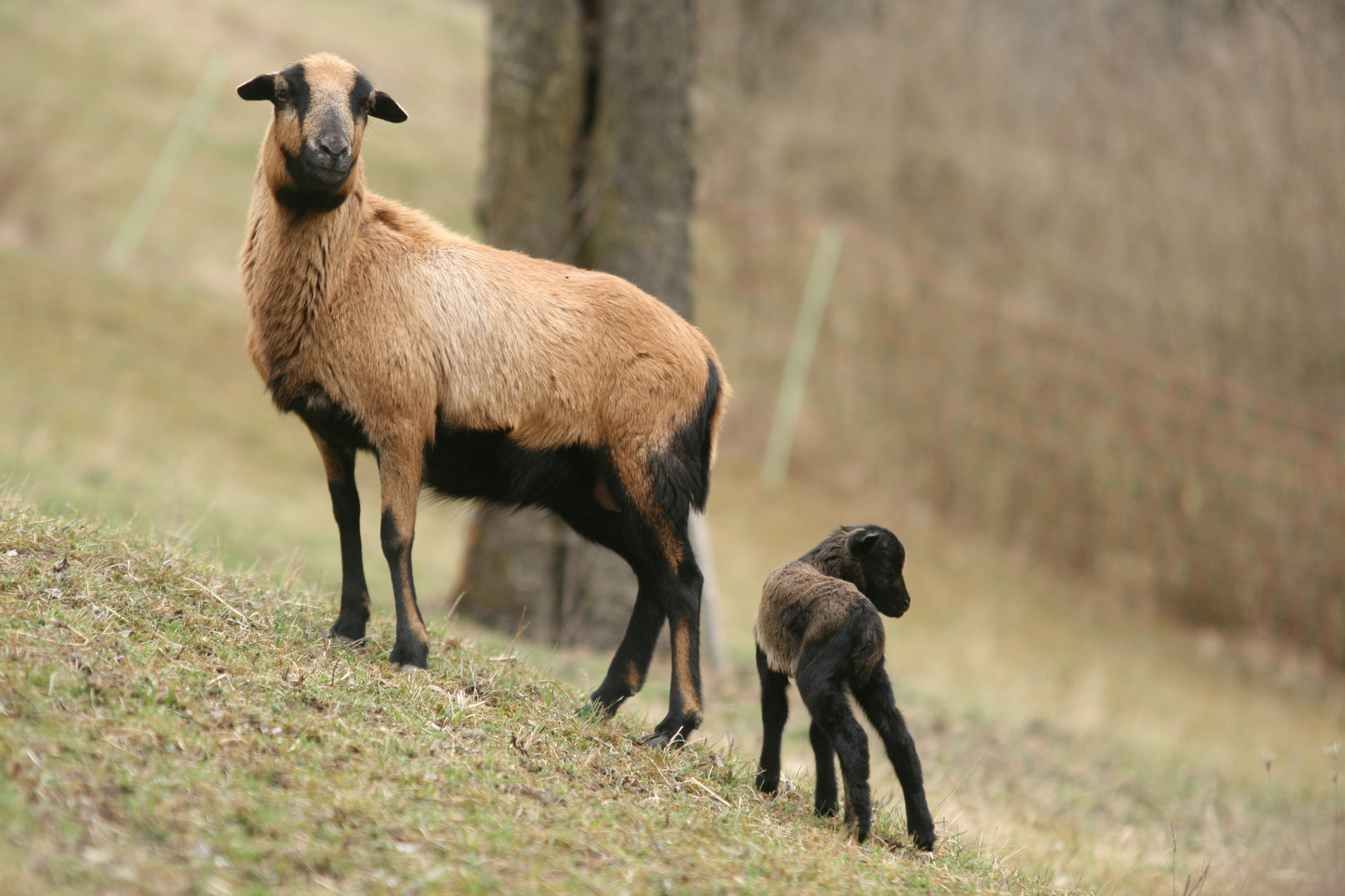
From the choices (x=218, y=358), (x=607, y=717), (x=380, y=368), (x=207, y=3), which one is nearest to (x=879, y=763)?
(x=607, y=717)

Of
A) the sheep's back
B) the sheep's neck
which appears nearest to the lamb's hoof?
the sheep's back

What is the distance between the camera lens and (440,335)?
5402mm

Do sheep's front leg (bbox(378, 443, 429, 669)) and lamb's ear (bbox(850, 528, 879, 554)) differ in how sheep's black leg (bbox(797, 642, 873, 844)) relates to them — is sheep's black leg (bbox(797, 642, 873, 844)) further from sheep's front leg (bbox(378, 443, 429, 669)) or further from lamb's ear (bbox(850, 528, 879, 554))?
sheep's front leg (bbox(378, 443, 429, 669))

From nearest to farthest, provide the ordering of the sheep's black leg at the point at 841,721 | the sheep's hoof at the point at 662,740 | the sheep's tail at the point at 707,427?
the sheep's black leg at the point at 841,721 → the sheep's hoof at the point at 662,740 → the sheep's tail at the point at 707,427

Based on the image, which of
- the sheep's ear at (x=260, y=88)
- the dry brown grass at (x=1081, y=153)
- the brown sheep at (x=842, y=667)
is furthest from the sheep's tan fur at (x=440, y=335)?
the dry brown grass at (x=1081, y=153)

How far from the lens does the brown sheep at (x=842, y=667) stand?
4.70 m

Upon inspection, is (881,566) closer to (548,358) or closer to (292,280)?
(548,358)

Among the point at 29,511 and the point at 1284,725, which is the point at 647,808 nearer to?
the point at 29,511

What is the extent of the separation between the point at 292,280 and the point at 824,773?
3.19 metres

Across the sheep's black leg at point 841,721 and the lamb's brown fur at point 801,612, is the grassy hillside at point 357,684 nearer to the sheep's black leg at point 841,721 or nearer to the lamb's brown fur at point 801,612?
the sheep's black leg at point 841,721

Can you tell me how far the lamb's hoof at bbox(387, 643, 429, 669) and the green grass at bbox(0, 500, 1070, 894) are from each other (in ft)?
0.32

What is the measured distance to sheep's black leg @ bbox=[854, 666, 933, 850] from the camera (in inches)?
189

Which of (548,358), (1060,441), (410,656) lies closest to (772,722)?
(410,656)

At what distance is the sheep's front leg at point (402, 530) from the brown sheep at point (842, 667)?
1.54 m
